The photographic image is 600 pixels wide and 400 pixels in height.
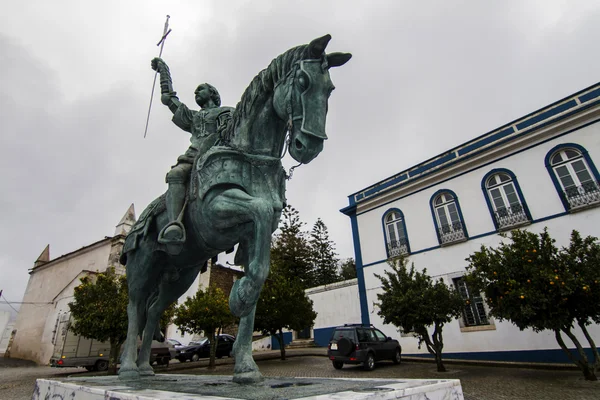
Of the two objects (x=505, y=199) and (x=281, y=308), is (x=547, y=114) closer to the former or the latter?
(x=505, y=199)

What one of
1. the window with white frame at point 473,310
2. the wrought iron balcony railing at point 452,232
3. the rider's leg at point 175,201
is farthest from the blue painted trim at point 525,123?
the rider's leg at point 175,201

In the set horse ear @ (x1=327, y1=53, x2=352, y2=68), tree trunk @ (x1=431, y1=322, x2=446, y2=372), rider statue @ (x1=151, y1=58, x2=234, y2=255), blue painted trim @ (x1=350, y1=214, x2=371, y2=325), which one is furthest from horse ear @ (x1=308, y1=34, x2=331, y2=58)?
blue painted trim @ (x1=350, y1=214, x2=371, y2=325)

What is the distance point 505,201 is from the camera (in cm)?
1298

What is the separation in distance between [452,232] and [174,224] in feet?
45.5

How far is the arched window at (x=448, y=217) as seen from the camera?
13.9 meters

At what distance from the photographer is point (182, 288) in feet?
10.8

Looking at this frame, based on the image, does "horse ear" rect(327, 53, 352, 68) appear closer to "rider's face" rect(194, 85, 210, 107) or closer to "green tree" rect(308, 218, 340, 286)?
"rider's face" rect(194, 85, 210, 107)

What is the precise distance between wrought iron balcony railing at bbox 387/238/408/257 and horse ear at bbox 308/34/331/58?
14.4 m

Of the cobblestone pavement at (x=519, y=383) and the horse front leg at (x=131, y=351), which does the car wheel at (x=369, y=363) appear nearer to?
the cobblestone pavement at (x=519, y=383)

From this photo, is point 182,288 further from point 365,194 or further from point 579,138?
point 365,194

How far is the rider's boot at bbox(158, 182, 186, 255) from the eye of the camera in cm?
249

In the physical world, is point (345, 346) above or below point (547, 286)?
below

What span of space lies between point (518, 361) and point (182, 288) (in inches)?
503

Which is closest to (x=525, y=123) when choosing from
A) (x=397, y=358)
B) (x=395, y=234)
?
(x=395, y=234)
